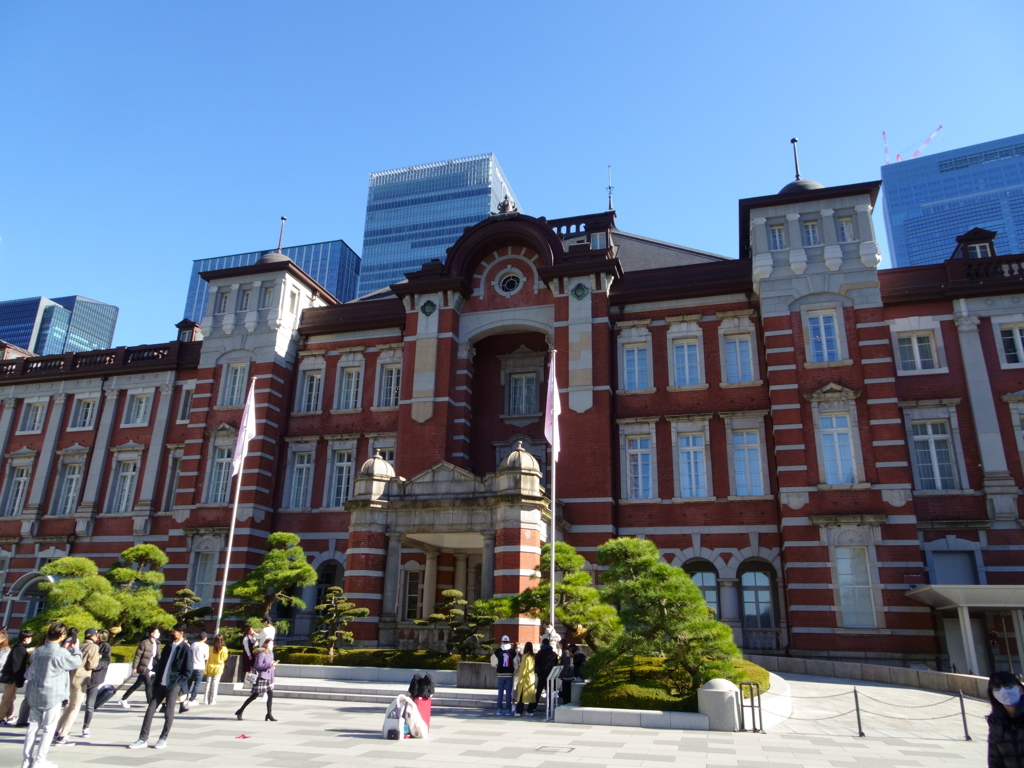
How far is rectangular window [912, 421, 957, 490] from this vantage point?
76.2 feet

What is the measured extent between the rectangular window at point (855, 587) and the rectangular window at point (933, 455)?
3485mm

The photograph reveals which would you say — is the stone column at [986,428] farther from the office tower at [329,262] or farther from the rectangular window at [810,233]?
the office tower at [329,262]

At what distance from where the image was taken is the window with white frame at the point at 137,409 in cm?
3278

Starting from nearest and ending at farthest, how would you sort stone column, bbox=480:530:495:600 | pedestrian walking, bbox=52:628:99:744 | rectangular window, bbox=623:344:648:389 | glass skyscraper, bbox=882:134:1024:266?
pedestrian walking, bbox=52:628:99:744, stone column, bbox=480:530:495:600, rectangular window, bbox=623:344:648:389, glass skyscraper, bbox=882:134:1024:266

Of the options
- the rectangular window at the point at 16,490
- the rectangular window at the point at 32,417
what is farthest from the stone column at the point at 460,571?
the rectangular window at the point at 32,417

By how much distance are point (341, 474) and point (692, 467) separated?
1340cm

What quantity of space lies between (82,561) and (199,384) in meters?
11.2

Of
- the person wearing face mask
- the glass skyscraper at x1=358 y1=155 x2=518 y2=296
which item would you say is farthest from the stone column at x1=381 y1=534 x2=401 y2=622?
the glass skyscraper at x1=358 y1=155 x2=518 y2=296

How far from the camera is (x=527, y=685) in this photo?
1380cm

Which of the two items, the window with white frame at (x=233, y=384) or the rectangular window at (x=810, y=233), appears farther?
the window with white frame at (x=233, y=384)

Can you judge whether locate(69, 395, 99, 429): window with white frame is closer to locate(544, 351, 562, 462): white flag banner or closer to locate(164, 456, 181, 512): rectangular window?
locate(164, 456, 181, 512): rectangular window

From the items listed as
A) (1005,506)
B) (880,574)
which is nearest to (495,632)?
(880,574)

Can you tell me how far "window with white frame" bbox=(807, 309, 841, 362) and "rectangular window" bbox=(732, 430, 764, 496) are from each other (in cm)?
328

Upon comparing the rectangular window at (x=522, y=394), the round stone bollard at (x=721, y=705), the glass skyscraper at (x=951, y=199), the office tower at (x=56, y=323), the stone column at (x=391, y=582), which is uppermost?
the glass skyscraper at (x=951, y=199)
